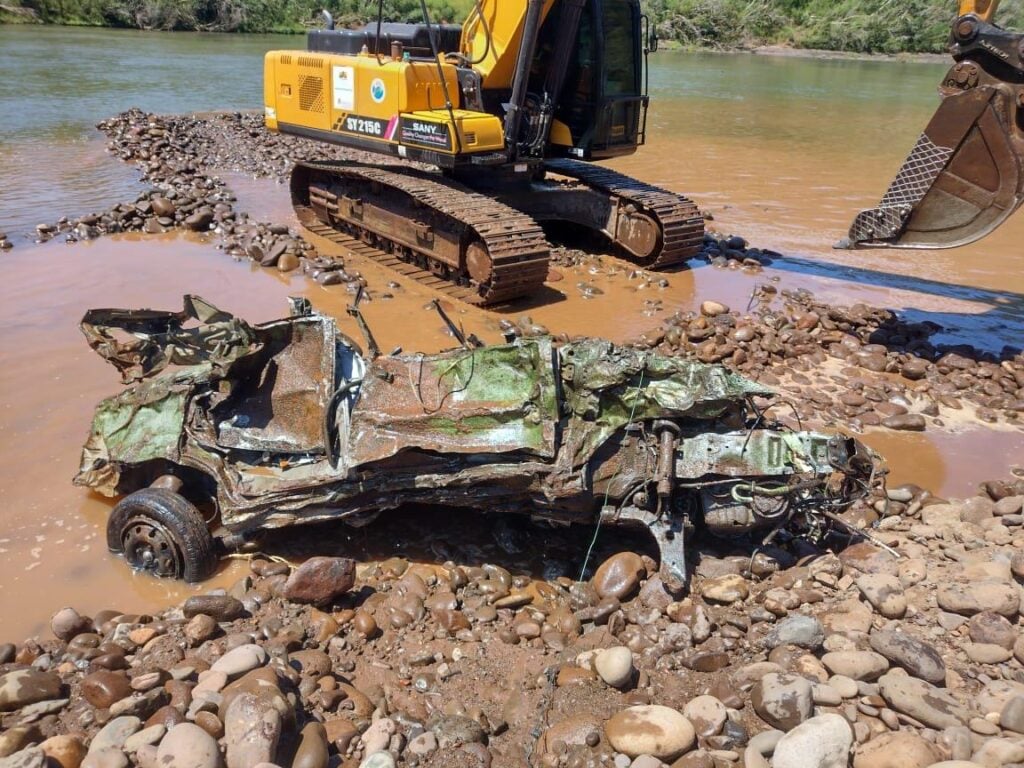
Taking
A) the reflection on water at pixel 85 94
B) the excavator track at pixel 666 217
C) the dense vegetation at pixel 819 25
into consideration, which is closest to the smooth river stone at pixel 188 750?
the excavator track at pixel 666 217

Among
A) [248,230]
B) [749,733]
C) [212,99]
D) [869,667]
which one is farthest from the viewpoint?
[212,99]

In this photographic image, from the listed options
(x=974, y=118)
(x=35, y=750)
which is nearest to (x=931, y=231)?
(x=974, y=118)

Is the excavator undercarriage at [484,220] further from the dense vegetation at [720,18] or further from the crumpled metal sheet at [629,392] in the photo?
the dense vegetation at [720,18]

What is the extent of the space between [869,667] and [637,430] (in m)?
1.58

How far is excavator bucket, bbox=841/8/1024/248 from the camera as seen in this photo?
6516 mm

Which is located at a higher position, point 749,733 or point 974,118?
point 974,118

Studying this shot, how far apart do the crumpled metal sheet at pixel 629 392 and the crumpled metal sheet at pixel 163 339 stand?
77.4 inches

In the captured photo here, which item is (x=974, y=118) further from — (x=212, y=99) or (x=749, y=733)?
(x=212, y=99)

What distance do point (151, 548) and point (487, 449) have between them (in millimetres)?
2010

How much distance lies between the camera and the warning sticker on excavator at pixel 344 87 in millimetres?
9429

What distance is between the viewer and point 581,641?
3.94 meters

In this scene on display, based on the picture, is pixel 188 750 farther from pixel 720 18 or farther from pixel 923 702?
pixel 720 18

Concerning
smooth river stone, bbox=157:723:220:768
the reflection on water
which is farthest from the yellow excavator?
smooth river stone, bbox=157:723:220:768

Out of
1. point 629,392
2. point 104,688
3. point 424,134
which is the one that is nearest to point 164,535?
point 104,688
